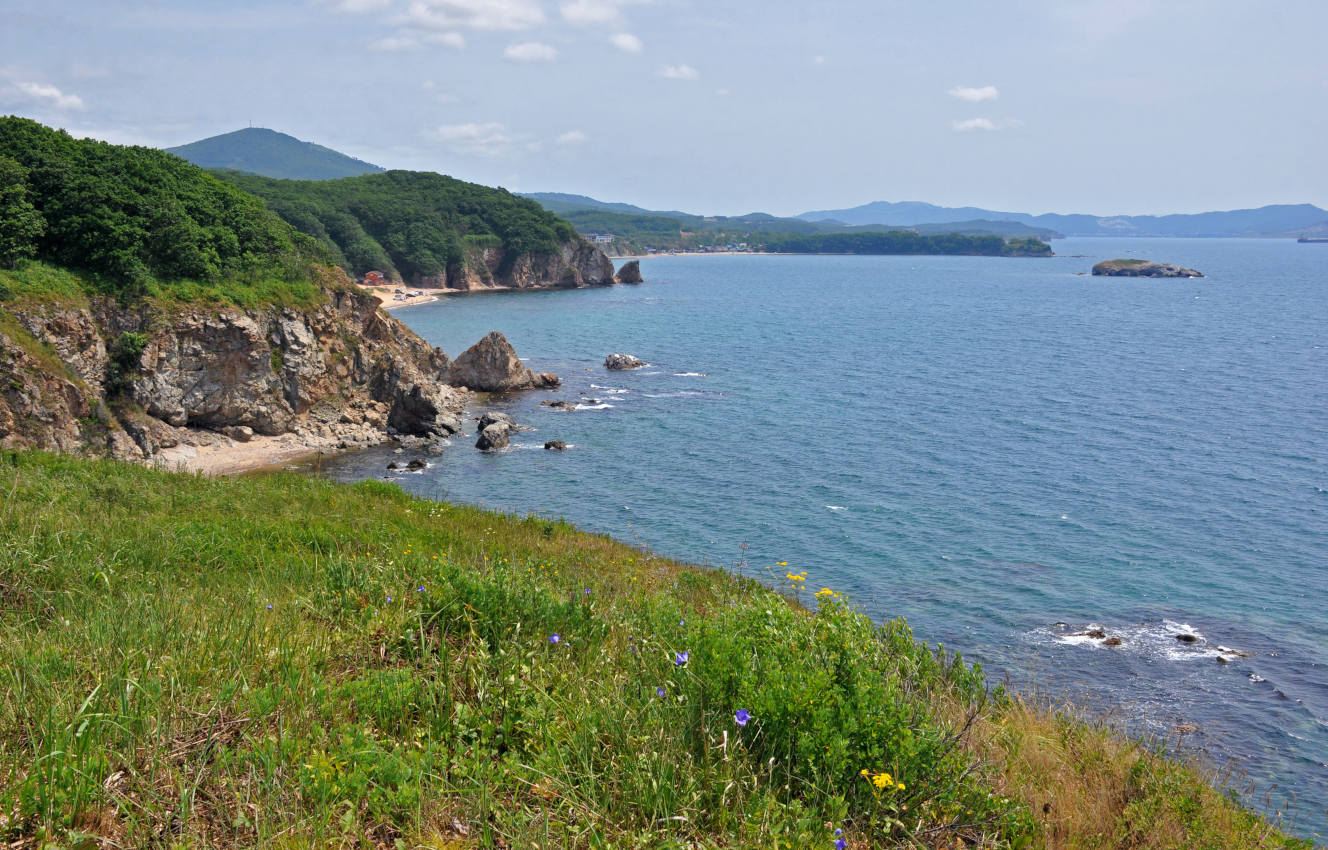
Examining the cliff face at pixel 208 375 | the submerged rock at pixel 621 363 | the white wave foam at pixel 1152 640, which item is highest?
the cliff face at pixel 208 375

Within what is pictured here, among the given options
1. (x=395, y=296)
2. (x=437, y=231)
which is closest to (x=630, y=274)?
(x=437, y=231)

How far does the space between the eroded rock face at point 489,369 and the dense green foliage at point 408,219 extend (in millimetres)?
65523

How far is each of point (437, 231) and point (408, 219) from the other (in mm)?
5553

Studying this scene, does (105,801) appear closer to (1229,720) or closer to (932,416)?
(1229,720)

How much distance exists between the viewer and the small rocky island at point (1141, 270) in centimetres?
17912

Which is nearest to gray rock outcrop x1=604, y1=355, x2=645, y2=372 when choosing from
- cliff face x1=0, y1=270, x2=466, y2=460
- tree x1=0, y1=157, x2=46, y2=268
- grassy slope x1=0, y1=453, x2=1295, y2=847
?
cliff face x1=0, y1=270, x2=466, y2=460

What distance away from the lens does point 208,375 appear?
4247 centimetres

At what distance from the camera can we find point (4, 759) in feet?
15.5

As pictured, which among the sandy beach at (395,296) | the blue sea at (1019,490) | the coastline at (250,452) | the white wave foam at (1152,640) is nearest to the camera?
the blue sea at (1019,490)

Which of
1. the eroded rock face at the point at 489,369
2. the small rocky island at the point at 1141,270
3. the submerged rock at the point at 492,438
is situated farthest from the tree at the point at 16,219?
the small rocky island at the point at 1141,270

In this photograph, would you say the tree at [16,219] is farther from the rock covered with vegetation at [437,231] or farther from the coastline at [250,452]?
the rock covered with vegetation at [437,231]

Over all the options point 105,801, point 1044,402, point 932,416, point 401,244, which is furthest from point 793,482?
point 401,244

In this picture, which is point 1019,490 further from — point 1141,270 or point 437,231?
point 1141,270

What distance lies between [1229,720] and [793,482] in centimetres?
2044
